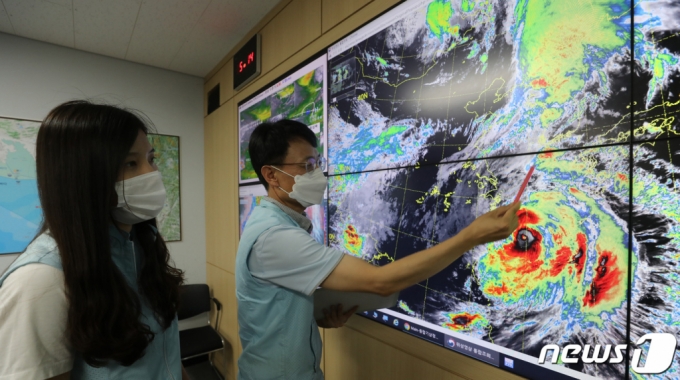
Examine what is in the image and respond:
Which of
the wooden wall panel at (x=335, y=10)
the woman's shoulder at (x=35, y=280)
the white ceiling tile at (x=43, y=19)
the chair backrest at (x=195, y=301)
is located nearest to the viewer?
the woman's shoulder at (x=35, y=280)

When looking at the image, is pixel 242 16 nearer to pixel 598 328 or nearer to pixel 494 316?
pixel 494 316

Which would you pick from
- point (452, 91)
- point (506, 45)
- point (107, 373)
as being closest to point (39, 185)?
point (107, 373)

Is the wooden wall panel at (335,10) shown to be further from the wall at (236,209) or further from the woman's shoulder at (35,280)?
the woman's shoulder at (35,280)

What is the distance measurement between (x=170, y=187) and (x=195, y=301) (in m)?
1.20

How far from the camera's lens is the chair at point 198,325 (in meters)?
2.65

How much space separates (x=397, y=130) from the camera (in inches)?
51.5

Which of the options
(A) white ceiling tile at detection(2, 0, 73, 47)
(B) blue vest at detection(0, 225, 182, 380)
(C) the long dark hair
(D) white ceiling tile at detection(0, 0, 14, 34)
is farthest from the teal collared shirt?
(D) white ceiling tile at detection(0, 0, 14, 34)

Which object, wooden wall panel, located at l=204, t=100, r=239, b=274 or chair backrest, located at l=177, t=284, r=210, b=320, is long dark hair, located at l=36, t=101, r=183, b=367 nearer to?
wooden wall panel, located at l=204, t=100, r=239, b=274

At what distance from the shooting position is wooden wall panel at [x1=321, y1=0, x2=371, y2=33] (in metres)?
1.46

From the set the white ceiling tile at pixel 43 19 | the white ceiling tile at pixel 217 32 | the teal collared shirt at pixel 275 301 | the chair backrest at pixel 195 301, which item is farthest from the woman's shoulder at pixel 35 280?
the chair backrest at pixel 195 301

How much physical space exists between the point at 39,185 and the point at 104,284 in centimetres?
28

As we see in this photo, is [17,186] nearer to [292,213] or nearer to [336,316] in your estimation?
[292,213]

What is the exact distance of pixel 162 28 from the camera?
7.93 ft

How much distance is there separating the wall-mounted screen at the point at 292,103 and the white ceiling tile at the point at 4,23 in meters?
1.70
